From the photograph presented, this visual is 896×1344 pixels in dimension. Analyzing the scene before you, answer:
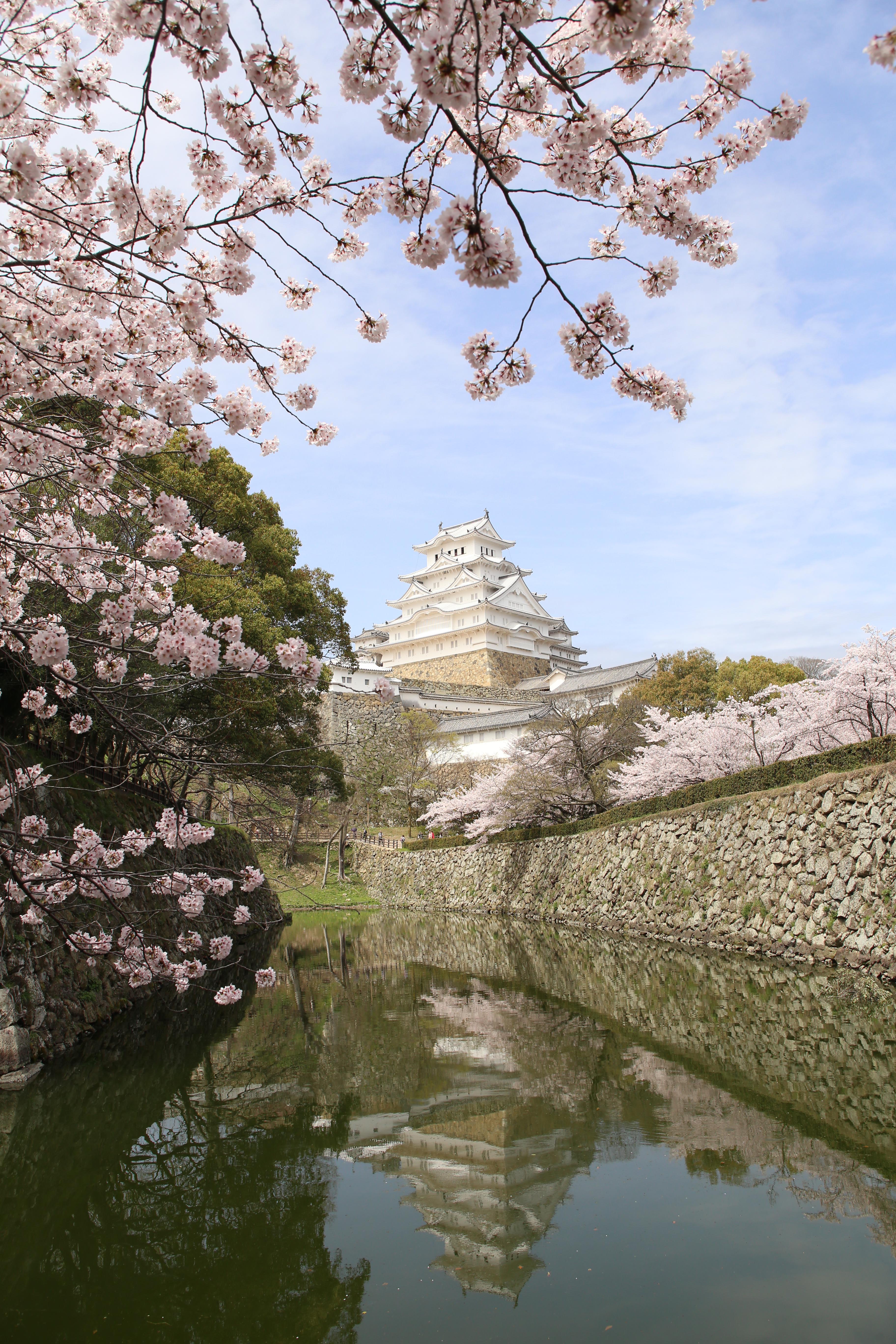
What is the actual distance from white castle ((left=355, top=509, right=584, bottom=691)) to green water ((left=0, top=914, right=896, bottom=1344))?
35.6m

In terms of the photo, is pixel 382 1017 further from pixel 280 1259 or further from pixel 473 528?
pixel 473 528

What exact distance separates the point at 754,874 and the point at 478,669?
32.2 meters

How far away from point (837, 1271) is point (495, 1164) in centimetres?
159

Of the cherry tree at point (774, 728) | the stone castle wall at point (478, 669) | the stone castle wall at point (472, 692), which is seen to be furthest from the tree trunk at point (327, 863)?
the stone castle wall at point (478, 669)

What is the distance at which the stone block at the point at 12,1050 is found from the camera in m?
5.60

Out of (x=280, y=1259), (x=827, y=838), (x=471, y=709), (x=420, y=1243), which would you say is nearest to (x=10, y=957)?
(x=280, y=1259)

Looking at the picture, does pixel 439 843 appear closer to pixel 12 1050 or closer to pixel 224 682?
pixel 224 682

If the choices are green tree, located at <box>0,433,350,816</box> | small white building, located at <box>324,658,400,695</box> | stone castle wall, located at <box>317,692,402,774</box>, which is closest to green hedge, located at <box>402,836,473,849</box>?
stone castle wall, located at <box>317,692,402,774</box>

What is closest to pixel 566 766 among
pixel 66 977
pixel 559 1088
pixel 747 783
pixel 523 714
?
pixel 747 783

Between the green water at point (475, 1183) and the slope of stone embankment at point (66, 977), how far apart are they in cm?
36

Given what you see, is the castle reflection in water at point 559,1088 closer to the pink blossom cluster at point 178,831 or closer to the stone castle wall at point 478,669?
the pink blossom cluster at point 178,831

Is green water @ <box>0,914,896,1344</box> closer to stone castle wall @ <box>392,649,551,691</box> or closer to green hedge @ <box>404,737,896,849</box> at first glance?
green hedge @ <box>404,737,896,849</box>

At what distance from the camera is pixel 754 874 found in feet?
33.6

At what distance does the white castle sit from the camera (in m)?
42.8
